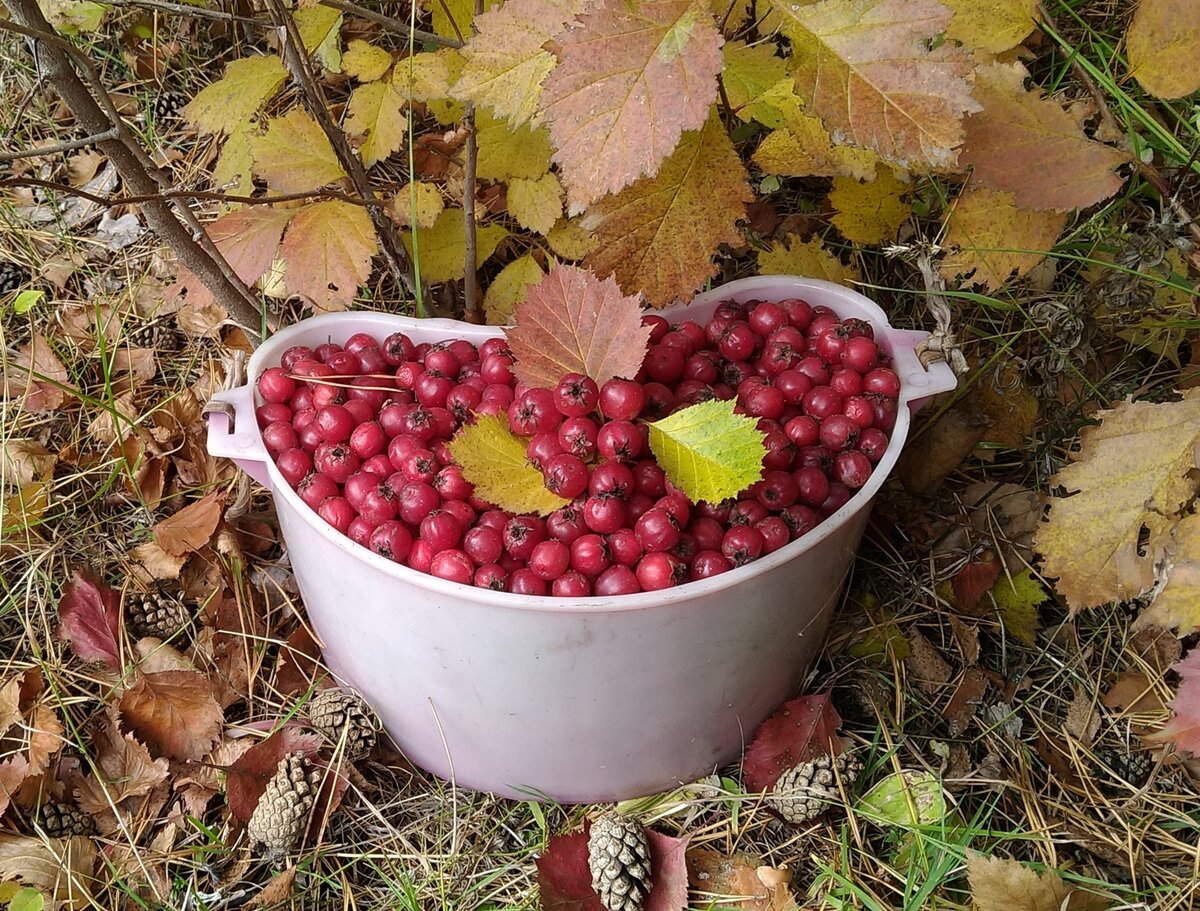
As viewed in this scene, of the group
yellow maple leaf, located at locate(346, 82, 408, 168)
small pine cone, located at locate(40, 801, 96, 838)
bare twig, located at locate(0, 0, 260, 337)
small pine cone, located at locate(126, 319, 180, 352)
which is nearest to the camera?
bare twig, located at locate(0, 0, 260, 337)

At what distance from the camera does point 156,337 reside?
204 cm

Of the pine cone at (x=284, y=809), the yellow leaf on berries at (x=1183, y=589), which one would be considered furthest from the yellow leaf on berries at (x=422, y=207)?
the yellow leaf on berries at (x=1183, y=589)

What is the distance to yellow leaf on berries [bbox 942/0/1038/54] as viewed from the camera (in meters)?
1.27

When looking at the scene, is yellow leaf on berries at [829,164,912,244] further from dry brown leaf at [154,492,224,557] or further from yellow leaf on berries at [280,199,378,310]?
dry brown leaf at [154,492,224,557]

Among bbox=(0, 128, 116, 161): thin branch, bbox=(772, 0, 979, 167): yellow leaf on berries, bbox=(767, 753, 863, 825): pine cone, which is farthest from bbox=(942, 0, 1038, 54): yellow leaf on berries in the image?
bbox=(0, 128, 116, 161): thin branch

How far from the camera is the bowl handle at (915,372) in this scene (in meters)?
1.40

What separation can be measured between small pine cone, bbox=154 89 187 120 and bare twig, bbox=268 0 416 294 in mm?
905

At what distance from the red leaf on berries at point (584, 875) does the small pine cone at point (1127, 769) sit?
2.11 feet

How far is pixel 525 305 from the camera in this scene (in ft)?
4.39

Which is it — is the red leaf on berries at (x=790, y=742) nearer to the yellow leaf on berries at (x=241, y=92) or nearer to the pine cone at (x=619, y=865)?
the pine cone at (x=619, y=865)

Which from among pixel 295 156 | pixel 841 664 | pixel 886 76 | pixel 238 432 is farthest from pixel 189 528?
pixel 886 76

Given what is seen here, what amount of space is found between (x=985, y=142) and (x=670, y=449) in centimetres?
55

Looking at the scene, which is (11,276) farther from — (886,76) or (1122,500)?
(1122,500)

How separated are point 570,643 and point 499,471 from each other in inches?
9.1
